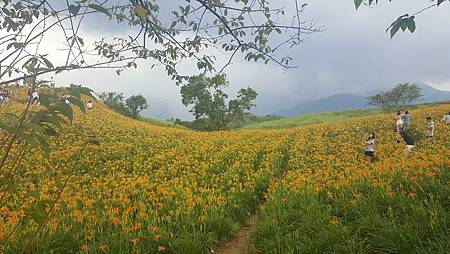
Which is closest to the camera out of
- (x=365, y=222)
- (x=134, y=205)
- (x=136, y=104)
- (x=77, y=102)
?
(x=77, y=102)

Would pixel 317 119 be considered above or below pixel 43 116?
below

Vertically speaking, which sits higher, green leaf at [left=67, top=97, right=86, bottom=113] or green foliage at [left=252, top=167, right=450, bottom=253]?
green leaf at [left=67, top=97, right=86, bottom=113]

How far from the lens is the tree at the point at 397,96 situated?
2847 inches

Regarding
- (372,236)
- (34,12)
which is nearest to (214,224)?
(372,236)

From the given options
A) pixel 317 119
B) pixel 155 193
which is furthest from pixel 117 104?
pixel 155 193

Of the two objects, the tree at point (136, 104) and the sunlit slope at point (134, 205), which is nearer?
the sunlit slope at point (134, 205)

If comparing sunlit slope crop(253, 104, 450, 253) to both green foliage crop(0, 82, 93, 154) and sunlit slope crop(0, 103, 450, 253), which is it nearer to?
sunlit slope crop(0, 103, 450, 253)

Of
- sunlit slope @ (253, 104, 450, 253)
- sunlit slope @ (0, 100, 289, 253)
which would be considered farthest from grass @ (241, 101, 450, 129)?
sunlit slope @ (253, 104, 450, 253)

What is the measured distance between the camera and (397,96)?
237 ft

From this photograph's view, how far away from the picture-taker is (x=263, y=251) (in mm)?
6793

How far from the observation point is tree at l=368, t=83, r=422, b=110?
237ft

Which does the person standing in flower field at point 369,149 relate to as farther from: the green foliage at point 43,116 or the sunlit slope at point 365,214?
the green foliage at point 43,116

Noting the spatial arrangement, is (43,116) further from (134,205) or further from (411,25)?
(134,205)

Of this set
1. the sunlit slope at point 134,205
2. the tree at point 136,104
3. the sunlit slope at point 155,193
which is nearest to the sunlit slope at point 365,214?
the sunlit slope at point 155,193
